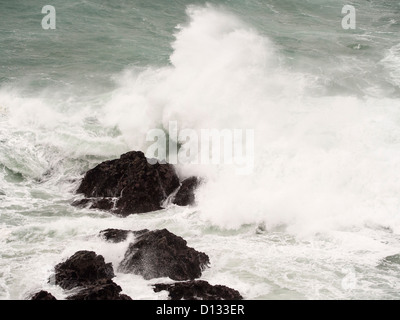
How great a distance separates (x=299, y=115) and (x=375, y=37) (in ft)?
45.5

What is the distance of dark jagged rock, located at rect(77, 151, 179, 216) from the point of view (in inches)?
636

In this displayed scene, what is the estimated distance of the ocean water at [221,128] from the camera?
1355 centimetres

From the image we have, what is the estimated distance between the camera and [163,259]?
12789 millimetres

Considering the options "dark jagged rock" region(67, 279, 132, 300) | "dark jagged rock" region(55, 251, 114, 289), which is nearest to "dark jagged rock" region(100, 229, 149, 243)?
"dark jagged rock" region(55, 251, 114, 289)

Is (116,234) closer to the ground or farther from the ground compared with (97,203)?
closer to the ground

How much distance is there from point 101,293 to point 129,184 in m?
5.59

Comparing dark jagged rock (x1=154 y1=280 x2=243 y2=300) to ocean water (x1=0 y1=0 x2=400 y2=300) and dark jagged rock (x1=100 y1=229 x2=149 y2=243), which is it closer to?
ocean water (x1=0 y1=0 x2=400 y2=300)

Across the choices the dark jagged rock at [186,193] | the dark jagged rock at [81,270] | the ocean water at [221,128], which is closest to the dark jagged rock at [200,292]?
the ocean water at [221,128]

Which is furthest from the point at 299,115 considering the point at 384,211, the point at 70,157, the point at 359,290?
the point at 359,290

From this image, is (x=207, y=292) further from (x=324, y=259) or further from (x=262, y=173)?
(x=262, y=173)

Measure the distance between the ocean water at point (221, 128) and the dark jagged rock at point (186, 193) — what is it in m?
0.30

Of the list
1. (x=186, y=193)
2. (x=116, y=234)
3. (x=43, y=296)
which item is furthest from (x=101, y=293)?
(x=186, y=193)

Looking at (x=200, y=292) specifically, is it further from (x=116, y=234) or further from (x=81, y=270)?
(x=116, y=234)

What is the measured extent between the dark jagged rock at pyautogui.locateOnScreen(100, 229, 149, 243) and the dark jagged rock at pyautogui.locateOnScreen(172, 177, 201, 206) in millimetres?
2616
